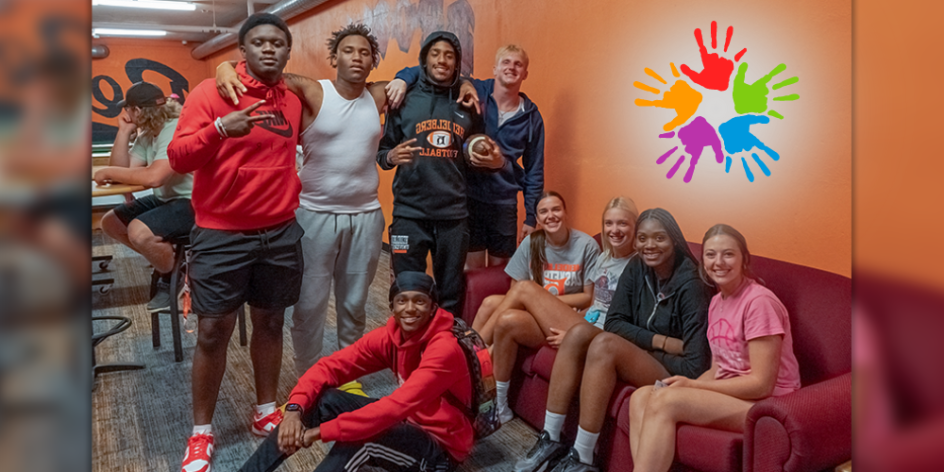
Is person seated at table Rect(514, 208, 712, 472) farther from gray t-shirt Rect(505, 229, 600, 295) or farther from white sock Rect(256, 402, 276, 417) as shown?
white sock Rect(256, 402, 276, 417)

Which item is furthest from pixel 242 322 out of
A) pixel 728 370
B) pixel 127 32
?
pixel 728 370

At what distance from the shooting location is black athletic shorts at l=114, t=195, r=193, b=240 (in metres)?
1.75

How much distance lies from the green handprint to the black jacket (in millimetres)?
411

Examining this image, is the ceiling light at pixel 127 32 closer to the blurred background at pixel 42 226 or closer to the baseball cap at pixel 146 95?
the baseball cap at pixel 146 95

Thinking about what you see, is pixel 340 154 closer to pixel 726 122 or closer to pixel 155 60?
pixel 155 60

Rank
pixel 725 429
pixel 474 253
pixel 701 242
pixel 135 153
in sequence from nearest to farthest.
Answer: pixel 725 429 < pixel 135 153 < pixel 701 242 < pixel 474 253

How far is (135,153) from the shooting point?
164 cm

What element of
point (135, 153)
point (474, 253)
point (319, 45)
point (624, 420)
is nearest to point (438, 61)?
point (319, 45)

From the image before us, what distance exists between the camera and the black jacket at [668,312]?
5.39 feet

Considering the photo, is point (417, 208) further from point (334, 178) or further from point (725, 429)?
point (725, 429)

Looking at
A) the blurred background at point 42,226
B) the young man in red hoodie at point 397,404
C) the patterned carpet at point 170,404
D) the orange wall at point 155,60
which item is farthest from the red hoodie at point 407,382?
the blurred background at point 42,226

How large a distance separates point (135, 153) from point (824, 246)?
1695 mm

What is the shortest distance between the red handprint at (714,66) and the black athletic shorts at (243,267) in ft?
3.78

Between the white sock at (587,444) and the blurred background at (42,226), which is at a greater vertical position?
the blurred background at (42,226)
